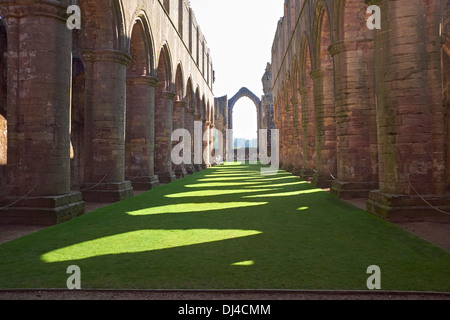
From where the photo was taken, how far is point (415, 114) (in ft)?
19.5

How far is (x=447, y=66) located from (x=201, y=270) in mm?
10937

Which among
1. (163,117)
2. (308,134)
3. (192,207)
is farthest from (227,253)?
(163,117)

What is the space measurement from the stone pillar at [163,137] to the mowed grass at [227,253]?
8193 millimetres

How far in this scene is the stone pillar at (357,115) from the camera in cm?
→ 867

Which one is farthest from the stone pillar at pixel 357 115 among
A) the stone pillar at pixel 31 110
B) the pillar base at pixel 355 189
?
the stone pillar at pixel 31 110

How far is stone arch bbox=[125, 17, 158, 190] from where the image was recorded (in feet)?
39.0

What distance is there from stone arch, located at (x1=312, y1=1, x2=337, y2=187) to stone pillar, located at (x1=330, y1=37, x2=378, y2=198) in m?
2.34

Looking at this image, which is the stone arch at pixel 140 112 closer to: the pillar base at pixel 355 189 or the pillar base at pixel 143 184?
the pillar base at pixel 143 184

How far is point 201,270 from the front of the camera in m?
3.41

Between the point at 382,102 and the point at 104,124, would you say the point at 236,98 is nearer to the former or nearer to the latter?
the point at 104,124

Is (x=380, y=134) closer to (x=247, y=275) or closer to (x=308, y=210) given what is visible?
(x=308, y=210)

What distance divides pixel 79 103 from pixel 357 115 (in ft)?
34.7

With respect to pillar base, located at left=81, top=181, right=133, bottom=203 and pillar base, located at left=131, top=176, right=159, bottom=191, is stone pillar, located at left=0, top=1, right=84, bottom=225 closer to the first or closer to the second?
pillar base, located at left=81, top=181, right=133, bottom=203
